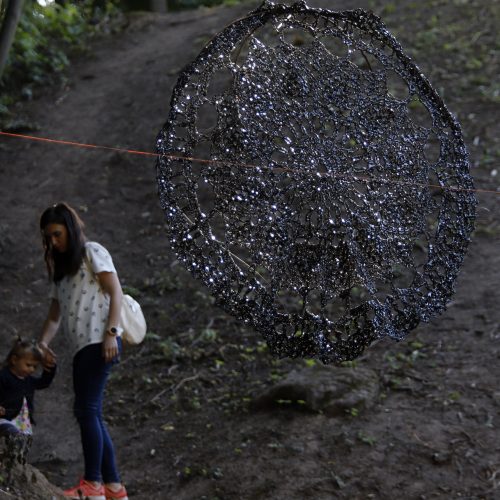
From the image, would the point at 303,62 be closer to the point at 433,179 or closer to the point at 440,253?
the point at 440,253

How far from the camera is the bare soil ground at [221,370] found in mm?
4680

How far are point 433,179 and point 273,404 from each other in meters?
3.26

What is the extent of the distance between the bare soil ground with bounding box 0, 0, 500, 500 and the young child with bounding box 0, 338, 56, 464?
21cm

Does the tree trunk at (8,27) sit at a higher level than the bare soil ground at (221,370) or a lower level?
higher

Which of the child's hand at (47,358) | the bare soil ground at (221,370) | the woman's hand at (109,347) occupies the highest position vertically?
the woman's hand at (109,347)

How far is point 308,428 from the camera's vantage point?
16.5ft

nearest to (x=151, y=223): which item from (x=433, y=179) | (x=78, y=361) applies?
(x=433, y=179)

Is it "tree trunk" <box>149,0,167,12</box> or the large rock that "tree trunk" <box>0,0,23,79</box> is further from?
"tree trunk" <box>149,0,167,12</box>

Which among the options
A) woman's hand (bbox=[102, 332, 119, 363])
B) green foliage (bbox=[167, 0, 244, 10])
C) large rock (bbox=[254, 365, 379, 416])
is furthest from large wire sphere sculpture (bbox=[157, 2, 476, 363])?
green foliage (bbox=[167, 0, 244, 10])

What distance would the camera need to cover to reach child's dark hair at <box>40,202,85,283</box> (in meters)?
3.77

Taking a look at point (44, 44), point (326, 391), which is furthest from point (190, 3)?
point (326, 391)

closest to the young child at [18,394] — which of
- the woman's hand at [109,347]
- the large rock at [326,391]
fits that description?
the woman's hand at [109,347]

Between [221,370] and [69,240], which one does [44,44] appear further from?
[69,240]

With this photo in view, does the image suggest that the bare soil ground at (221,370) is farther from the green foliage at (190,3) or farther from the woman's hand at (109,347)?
the green foliage at (190,3)
